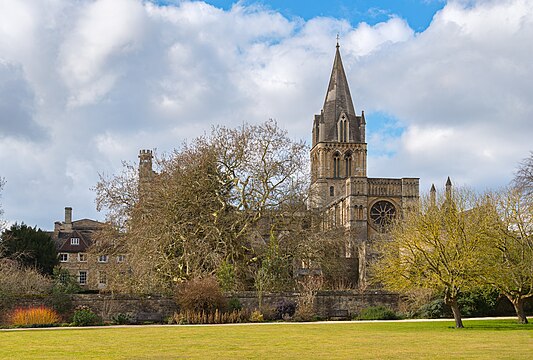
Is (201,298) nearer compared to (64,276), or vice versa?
(201,298)

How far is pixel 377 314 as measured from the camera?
35.3m

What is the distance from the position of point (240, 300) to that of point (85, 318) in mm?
7818

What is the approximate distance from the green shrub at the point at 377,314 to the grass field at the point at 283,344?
7.96 m

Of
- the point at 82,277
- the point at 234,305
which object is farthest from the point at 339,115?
the point at 234,305

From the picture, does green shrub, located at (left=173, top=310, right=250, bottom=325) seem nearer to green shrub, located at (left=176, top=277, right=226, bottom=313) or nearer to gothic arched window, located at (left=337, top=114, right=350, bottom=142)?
green shrub, located at (left=176, top=277, right=226, bottom=313)

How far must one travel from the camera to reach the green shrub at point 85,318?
31.7 m

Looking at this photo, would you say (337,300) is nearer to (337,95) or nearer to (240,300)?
(240,300)

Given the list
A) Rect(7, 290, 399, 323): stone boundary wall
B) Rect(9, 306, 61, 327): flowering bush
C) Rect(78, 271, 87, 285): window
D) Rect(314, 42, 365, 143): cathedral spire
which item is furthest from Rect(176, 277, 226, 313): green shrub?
Rect(314, 42, 365, 143): cathedral spire

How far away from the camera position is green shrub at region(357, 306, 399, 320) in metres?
35.2

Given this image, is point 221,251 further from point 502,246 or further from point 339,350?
point 339,350

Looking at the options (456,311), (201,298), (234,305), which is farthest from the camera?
(234,305)

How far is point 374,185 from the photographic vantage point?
3290 inches

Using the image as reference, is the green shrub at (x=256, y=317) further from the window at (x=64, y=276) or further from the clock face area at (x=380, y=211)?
the clock face area at (x=380, y=211)

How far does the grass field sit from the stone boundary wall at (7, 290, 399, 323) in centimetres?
948
